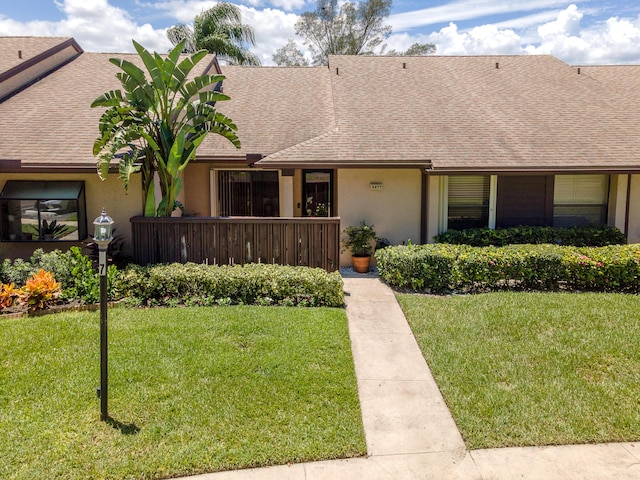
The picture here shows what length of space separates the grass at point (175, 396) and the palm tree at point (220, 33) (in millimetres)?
18962

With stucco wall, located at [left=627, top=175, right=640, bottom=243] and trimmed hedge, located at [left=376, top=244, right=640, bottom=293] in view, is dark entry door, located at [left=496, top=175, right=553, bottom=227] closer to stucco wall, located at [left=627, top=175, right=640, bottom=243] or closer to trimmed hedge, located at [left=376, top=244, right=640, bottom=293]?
stucco wall, located at [left=627, top=175, right=640, bottom=243]

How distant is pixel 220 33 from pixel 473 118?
50.2 ft

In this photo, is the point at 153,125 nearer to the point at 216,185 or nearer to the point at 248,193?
the point at 216,185

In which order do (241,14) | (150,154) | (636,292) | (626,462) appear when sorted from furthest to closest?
(241,14), (150,154), (636,292), (626,462)

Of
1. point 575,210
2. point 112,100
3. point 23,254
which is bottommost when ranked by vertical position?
point 23,254

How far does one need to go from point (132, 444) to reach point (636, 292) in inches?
348

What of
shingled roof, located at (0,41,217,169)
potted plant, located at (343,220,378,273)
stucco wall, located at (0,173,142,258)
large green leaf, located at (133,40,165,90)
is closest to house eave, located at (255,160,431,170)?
potted plant, located at (343,220,378,273)

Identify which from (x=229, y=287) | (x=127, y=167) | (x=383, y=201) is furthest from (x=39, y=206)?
(x=383, y=201)

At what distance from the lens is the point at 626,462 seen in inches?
162

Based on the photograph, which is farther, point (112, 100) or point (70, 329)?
point (112, 100)

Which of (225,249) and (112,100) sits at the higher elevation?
(112,100)

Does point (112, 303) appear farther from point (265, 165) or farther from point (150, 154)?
point (265, 165)

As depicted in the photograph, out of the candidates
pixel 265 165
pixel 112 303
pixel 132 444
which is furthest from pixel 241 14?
pixel 132 444

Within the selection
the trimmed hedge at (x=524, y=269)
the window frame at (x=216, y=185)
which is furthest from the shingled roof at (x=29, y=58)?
the trimmed hedge at (x=524, y=269)
